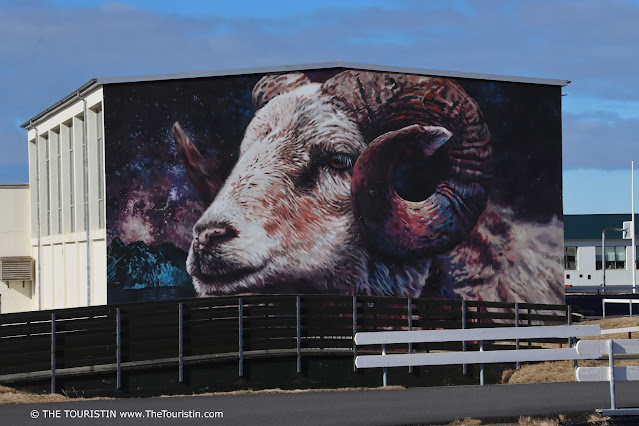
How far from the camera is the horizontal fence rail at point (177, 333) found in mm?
18359

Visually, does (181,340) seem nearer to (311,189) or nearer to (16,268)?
(311,189)

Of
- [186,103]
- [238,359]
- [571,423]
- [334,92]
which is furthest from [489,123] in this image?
[571,423]

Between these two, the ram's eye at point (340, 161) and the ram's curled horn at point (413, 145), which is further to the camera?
the ram's curled horn at point (413, 145)

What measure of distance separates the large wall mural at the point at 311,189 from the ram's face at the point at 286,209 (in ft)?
0.11

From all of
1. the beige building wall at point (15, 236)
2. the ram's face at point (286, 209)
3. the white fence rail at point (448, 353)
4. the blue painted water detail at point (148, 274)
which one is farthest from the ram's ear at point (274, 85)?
the beige building wall at point (15, 236)

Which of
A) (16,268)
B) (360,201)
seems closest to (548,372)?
(360,201)

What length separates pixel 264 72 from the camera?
2872 centimetres

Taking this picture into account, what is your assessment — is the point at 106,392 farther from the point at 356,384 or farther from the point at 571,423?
the point at 571,423

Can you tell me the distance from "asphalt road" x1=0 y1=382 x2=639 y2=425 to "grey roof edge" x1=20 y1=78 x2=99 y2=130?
15.5 metres

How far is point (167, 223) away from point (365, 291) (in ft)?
19.1

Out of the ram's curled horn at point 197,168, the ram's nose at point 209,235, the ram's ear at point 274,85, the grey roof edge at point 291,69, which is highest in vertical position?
the grey roof edge at point 291,69

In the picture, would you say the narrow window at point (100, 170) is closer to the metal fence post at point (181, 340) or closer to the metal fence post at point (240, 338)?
the metal fence post at point (240, 338)

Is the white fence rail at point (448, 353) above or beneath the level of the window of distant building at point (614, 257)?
above

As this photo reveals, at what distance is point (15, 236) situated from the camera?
4047 centimetres
